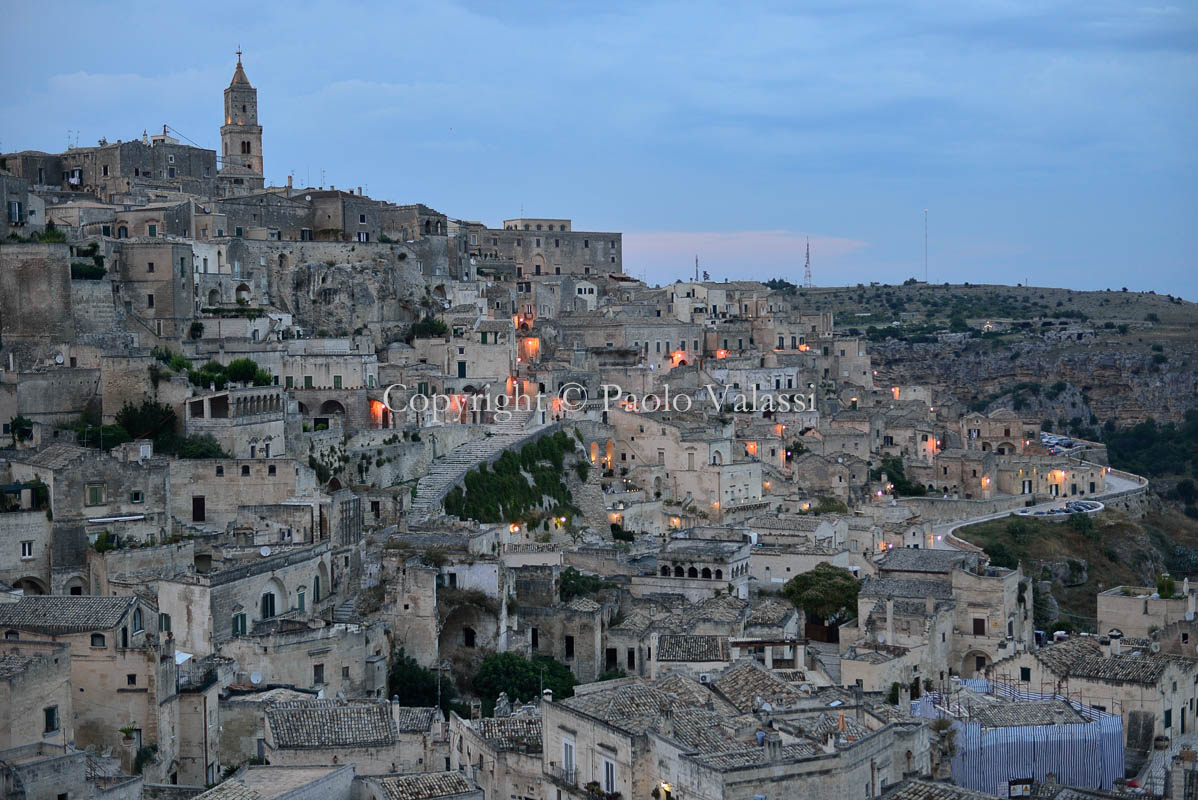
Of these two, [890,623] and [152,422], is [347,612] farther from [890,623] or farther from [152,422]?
[890,623]

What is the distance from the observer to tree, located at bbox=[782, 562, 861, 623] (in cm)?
4422

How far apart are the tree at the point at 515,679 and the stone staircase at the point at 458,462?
8.88m

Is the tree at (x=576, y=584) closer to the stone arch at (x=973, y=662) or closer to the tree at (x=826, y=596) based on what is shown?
the tree at (x=826, y=596)

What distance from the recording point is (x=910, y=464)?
69.0m

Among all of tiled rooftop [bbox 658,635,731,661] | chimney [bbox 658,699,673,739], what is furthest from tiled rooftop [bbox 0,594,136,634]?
tiled rooftop [bbox 658,635,731,661]

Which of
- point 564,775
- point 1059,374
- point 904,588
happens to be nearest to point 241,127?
point 904,588

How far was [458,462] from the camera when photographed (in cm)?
5172

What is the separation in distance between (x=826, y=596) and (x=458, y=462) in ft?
44.3

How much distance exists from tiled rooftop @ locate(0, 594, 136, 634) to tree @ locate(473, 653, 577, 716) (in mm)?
9002

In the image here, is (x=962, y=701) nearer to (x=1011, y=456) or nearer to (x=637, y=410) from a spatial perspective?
(x=637, y=410)

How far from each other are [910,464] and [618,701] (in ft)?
138

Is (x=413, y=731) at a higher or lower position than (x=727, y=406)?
lower

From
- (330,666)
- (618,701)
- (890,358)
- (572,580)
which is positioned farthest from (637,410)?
(890,358)

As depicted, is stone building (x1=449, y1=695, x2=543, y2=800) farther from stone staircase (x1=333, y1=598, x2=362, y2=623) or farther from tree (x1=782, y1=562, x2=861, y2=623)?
tree (x1=782, y1=562, x2=861, y2=623)
